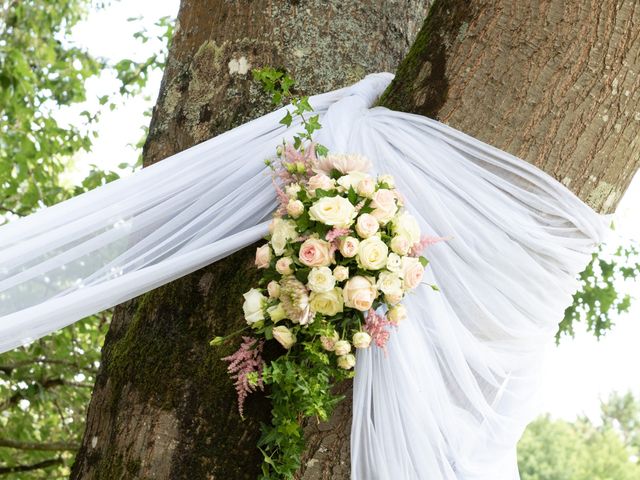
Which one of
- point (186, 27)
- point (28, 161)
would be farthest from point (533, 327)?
point (28, 161)

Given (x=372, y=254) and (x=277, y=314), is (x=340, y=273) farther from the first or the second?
(x=277, y=314)

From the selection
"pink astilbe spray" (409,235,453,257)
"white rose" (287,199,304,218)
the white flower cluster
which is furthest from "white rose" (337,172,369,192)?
"pink astilbe spray" (409,235,453,257)

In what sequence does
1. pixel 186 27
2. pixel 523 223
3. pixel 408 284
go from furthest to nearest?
pixel 186 27, pixel 523 223, pixel 408 284

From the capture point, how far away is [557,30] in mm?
2168

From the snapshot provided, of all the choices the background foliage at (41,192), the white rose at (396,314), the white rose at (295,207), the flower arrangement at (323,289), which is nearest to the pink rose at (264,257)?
the flower arrangement at (323,289)

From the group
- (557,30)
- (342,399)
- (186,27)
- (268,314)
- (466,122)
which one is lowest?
(342,399)

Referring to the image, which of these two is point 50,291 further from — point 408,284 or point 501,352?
point 501,352

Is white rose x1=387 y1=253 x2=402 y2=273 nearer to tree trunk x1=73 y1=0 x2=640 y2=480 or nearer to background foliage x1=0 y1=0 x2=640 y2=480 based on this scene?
tree trunk x1=73 y1=0 x2=640 y2=480

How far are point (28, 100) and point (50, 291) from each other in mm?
4406

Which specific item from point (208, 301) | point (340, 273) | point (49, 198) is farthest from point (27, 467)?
point (340, 273)

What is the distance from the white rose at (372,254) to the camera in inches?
79.0

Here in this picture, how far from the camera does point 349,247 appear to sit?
2008mm

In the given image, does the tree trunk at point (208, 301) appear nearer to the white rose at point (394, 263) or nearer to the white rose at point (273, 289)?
the white rose at point (273, 289)

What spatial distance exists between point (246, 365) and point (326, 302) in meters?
0.30
